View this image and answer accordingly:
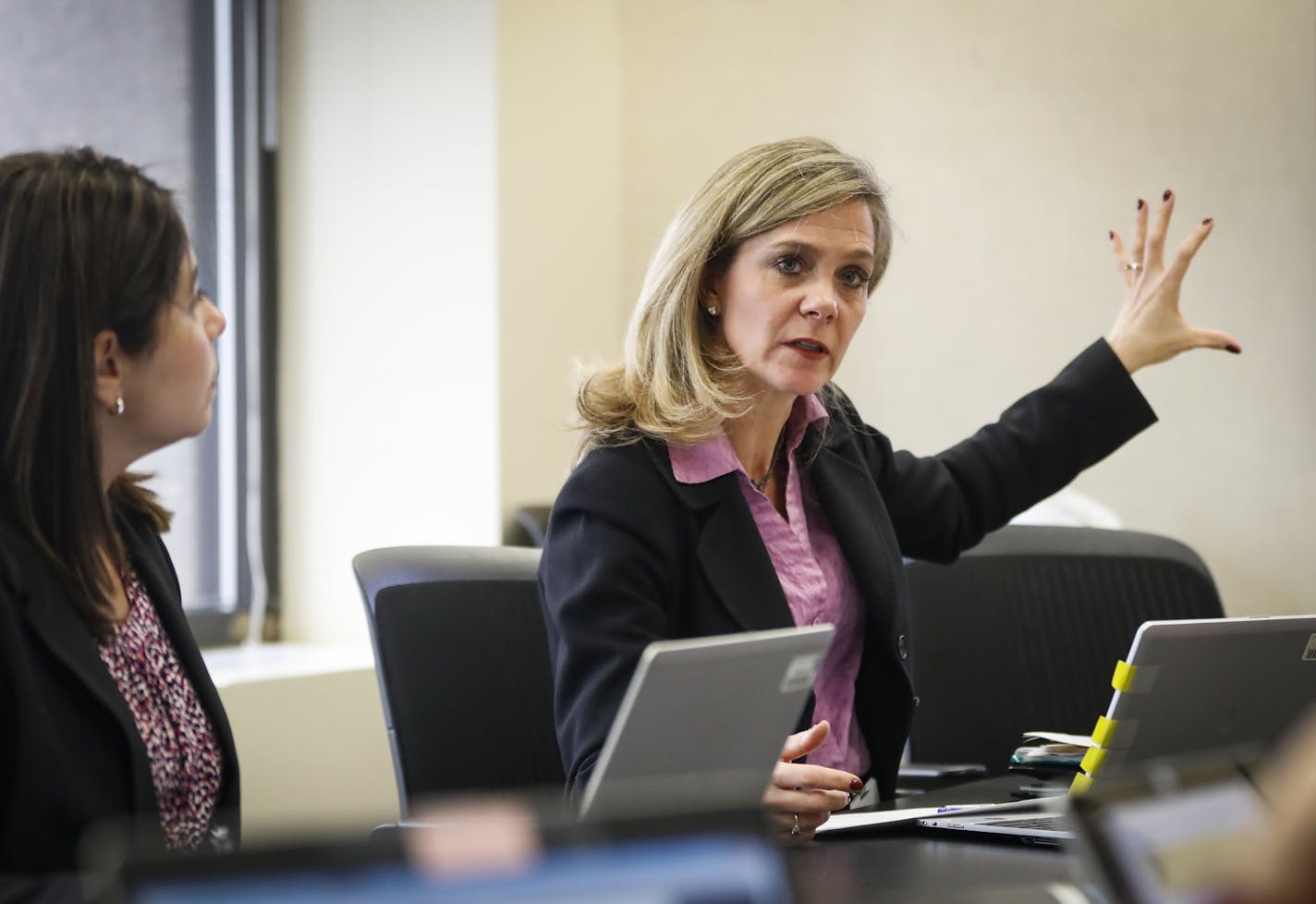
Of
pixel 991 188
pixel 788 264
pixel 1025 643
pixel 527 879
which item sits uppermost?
pixel 991 188

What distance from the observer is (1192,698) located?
1335 mm

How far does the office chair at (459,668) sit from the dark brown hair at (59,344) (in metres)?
0.52

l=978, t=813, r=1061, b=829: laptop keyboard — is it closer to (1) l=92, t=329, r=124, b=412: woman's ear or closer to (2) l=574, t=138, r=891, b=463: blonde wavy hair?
(2) l=574, t=138, r=891, b=463: blonde wavy hair

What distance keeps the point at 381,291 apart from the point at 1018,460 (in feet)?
5.14

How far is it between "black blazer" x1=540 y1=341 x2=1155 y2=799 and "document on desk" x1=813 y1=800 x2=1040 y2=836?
253 millimetres

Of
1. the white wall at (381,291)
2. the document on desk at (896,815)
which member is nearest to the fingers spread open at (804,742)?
the document on desk at (896,815)

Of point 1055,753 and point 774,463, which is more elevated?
point 774,463

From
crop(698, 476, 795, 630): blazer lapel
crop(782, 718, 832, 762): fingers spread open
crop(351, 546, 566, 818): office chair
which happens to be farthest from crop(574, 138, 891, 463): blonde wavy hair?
crop(782, 718, 832, 762): fingers spread open

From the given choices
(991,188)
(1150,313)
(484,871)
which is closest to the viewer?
(484,871)

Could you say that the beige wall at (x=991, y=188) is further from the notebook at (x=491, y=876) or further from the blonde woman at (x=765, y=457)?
the notebook at (x=491, y=876)

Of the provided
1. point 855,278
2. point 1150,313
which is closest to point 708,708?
point 855,278

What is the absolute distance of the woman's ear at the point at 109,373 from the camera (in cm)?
132

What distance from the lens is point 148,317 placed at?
4.40ft

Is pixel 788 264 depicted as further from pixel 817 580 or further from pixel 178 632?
pixel 178 632
